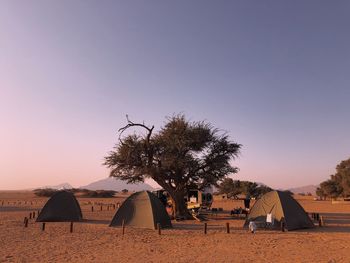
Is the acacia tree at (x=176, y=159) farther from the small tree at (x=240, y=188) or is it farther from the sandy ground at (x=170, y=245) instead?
the small tree at (x=240, y=188)

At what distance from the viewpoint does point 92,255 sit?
14414mm

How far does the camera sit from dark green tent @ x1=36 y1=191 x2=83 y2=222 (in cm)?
2708

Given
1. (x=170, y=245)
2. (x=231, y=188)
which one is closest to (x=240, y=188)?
(x=231, y=188)

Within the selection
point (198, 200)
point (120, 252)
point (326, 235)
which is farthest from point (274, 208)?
point (198, 200)

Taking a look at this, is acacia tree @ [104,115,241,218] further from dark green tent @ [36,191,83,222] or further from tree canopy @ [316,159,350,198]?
tree canopy @ [316,159,350,198]

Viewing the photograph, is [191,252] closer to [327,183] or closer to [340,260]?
[340,260]

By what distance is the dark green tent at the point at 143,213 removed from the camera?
22609 millimetres

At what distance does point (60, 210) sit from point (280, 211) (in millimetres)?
16639

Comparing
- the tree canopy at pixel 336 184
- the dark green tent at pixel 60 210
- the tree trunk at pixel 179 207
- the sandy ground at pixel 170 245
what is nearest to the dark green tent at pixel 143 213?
the sandy ground at pixel 170 245

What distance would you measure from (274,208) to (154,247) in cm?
1021

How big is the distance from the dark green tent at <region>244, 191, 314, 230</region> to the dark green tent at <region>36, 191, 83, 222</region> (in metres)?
13.7

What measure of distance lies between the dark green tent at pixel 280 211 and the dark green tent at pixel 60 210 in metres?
13.7

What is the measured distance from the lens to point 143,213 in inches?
908

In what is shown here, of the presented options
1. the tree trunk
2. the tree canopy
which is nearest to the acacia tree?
the tree trunk
